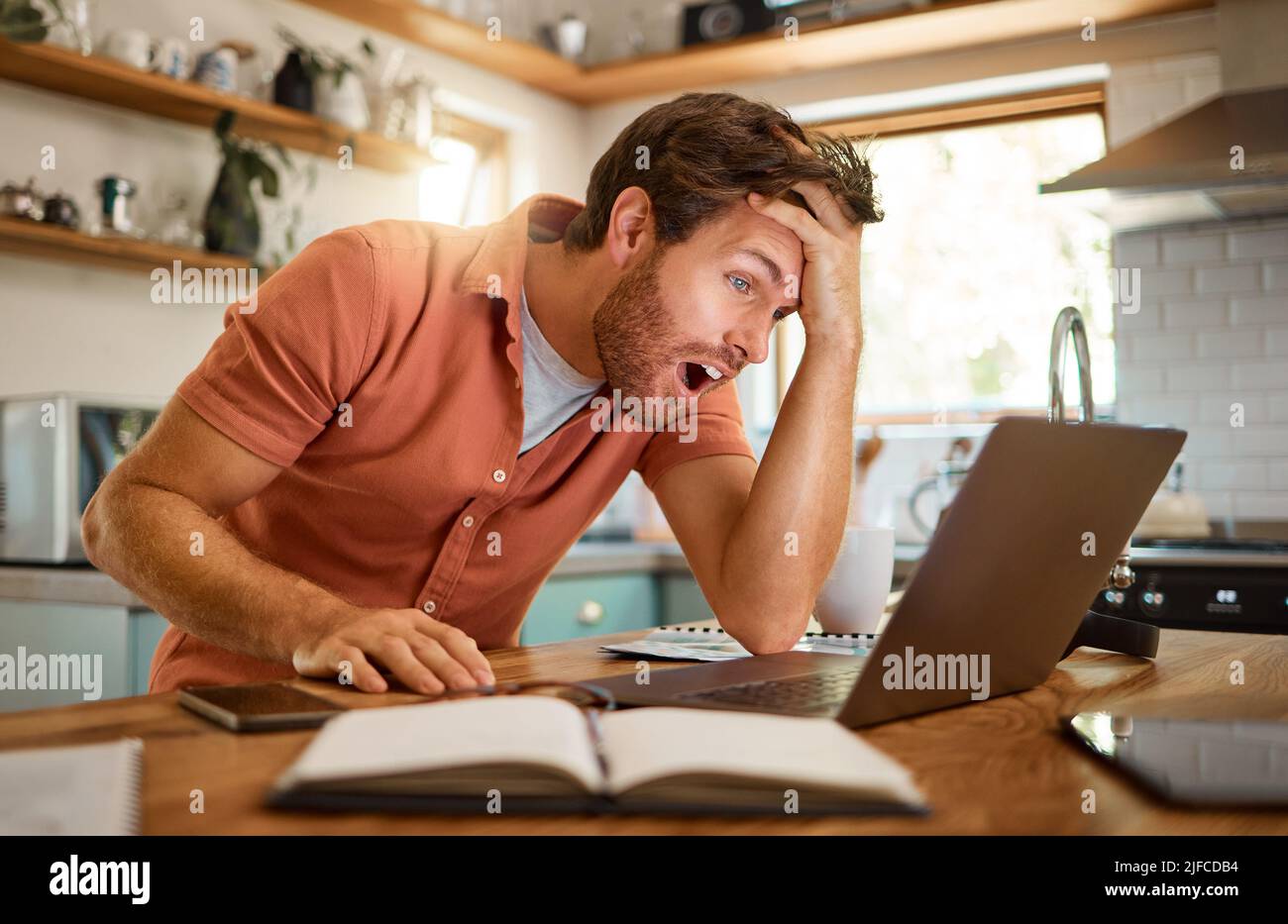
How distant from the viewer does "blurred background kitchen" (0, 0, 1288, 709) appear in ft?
8.80

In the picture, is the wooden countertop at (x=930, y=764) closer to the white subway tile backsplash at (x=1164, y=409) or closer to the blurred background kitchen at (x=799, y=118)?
the blurred background kitchen at (x=799, y=118)

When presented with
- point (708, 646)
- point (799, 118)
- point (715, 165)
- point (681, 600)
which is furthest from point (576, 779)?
point (799, 118)

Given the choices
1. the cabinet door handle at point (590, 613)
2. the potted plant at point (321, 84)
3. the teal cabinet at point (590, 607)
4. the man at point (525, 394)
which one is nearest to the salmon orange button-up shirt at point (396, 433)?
the man at point (525, 394)

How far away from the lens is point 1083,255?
3807mm

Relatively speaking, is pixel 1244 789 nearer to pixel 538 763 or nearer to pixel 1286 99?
pixel 538 763

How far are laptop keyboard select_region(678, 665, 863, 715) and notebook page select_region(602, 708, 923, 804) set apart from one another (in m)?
0.13

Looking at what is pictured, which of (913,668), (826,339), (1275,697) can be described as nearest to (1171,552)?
(826,339)

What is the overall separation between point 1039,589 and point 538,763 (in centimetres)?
53

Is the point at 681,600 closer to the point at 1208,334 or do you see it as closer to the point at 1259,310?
the point at 1208,334

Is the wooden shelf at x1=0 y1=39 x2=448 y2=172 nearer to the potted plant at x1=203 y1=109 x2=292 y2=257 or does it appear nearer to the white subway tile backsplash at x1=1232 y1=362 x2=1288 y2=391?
the potted plant at x1=203 y1=109 x2=292 y2=257

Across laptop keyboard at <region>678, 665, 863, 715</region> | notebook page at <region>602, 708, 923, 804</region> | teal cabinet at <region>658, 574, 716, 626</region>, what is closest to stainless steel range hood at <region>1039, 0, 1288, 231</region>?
teal cabinet at <region>658, 574, 716, 626</region>

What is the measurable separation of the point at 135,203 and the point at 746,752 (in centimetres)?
280

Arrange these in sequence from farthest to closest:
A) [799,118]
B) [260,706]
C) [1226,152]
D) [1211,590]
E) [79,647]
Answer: [799,118] → [1226,152] → [1211,590] → [79,647] → [260,706]

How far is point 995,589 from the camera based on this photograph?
0.90 metres
